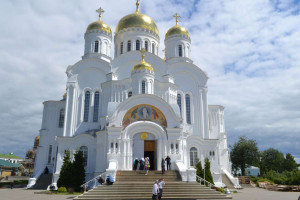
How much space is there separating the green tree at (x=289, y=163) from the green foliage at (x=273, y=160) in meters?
1.01

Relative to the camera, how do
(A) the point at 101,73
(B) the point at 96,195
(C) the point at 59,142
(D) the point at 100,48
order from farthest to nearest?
(D) the point at 100,48, (A) the point at 101,73, (C) the point at 59,142, (B) the point at 96,195

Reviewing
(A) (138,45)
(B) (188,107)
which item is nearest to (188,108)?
(B) (188,107)

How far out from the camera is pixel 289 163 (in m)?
49.5

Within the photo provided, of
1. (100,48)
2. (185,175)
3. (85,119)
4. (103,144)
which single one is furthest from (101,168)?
(100,48)

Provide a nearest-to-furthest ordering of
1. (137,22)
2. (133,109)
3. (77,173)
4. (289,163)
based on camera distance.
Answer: (77,173) → (133,109) → (137,22) → (289,163)

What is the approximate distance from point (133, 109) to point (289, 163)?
42.7m

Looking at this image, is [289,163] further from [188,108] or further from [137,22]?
[137,22]

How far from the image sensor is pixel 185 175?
15336 millimetres

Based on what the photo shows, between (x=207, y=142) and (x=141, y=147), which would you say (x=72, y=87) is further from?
(x=207, y=142)

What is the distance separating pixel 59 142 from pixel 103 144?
416cm

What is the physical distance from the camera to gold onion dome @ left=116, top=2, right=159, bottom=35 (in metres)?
27.1

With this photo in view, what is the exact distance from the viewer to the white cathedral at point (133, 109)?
18375mm

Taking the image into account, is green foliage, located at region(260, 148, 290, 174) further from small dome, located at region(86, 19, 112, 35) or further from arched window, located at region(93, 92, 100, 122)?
small dome, located at region(86, 19, 112, 35)

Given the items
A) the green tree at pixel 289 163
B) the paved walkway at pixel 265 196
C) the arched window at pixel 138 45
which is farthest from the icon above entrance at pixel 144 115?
the green tree at pixel 289 163
